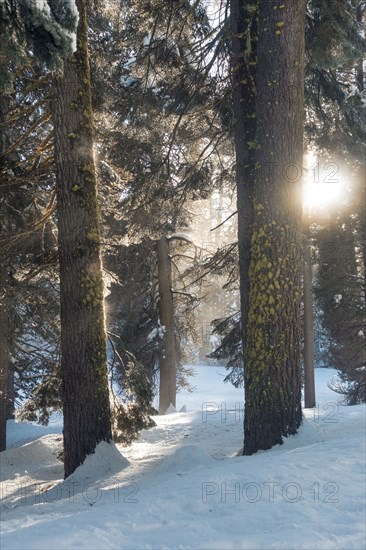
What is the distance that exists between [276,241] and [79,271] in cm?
242

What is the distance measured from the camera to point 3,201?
7922 millimetres

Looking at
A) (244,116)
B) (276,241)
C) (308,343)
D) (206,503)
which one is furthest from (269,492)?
(308,343)

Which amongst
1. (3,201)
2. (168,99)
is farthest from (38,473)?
(168,99)

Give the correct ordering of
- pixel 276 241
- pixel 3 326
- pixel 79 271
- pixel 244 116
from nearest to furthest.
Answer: pixel 276 241 → pixel 79 271 → pixel 244 116 → pixel 3 326

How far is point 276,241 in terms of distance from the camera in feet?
18.2

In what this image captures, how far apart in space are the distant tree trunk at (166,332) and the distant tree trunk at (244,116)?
9.78m

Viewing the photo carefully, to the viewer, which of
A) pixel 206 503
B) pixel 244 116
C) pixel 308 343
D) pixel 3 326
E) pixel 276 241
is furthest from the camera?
pixel 308 343

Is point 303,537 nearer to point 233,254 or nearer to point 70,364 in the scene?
point 70,364

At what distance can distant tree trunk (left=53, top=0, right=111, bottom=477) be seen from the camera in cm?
585

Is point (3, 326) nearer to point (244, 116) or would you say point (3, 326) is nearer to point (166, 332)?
point (244, 116)

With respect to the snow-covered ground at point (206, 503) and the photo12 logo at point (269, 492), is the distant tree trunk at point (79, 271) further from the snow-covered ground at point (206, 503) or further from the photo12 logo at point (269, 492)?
the photo12 logo at point (269, 492)

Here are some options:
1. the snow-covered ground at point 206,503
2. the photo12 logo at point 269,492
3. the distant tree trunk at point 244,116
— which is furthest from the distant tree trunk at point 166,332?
the photo12 logo at point 269,492

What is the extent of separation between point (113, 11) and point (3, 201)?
11.9ft

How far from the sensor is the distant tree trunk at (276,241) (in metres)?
5.49
